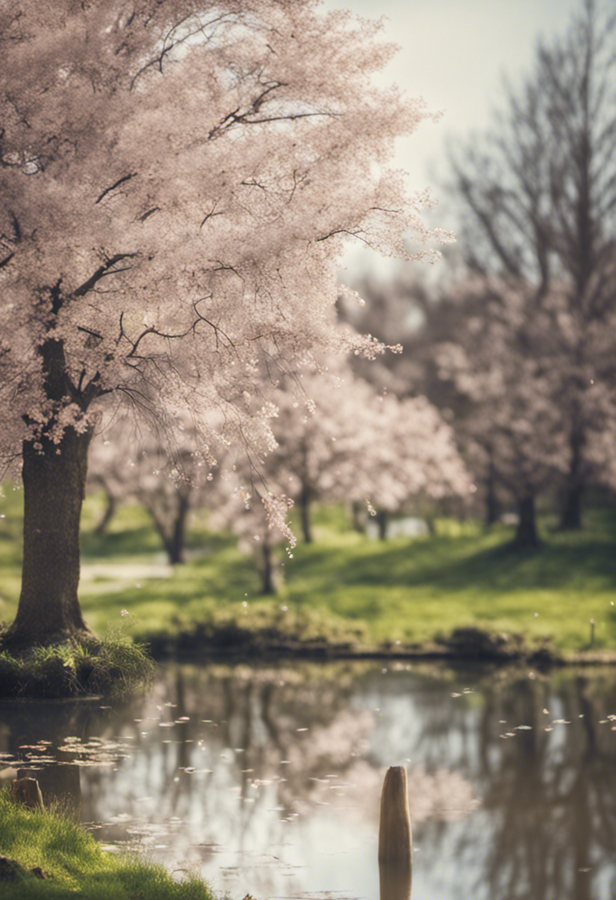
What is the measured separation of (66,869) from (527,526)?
2671 cm

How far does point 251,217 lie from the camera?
12773 mm

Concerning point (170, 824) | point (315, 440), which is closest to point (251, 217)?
point (170, 824)

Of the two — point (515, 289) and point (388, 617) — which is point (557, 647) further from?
point (515, 289)

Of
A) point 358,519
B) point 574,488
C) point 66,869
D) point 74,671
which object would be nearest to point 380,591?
point 574,488

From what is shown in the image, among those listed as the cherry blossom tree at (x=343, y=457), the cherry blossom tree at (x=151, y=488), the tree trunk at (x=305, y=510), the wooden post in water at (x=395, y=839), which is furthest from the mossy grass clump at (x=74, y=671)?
the tree trunk at (x=305, y=510)

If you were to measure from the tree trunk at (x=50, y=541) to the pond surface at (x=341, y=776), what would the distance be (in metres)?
1.10

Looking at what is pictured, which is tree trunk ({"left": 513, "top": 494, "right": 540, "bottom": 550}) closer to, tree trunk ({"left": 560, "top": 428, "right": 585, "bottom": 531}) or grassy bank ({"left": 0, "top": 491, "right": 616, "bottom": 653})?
grassy bank ({"left": 0, "top": 491, "right": 616, "bottom": 653})

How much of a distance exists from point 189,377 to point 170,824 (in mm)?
5363

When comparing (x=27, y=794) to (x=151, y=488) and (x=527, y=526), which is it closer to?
(x=151, y=488)

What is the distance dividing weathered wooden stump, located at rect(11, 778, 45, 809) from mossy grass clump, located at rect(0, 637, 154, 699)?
12.1ft

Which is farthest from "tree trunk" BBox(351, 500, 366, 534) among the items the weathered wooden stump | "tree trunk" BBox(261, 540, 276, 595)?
the weathered wooden stump

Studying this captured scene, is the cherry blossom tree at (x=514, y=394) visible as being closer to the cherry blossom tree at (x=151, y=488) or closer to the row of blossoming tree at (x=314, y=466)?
the row of blossoming tree at (x=314, y=466)

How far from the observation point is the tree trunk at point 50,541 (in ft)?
46.9

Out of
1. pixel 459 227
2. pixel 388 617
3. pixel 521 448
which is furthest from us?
pixel 459 227
